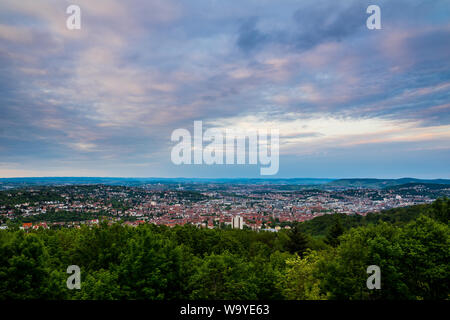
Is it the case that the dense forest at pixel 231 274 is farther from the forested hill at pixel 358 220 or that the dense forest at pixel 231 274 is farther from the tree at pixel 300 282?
the forested hill at pixel 358 220

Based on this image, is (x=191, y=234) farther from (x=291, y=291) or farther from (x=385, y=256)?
(x=385, y=256)

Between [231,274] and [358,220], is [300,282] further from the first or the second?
[358,220]

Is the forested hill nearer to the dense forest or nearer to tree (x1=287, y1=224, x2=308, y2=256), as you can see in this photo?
tree (x1=287, y1=224, x2=308, y2=256)

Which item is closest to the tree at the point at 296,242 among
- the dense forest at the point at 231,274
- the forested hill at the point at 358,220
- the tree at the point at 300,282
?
the dense forest at the point at 231,274

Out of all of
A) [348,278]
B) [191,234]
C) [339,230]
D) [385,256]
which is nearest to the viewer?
[348,278]

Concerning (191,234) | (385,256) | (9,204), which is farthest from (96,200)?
(385,256)

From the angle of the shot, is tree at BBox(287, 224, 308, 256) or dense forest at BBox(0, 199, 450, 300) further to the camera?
tree at BBox(287, 224, 308, 256)

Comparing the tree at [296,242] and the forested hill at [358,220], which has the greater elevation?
the tree at [296,242]

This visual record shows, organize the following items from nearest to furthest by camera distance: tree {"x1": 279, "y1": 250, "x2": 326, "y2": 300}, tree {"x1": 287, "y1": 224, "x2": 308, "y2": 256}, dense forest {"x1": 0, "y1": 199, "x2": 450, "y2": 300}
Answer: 1. dense forest {"x1": 0, "y1": 199, "x2": 450, "y2": 300}
2. tree {"x1": 279, "y1": 250, "x2": 326, "y2": 300}
3. tree {"x1": 287, "y1": 224, "x2": 308, "y2": 256}

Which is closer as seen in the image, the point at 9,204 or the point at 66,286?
the point at 66,286

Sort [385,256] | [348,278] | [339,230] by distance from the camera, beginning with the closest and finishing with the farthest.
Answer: [348,278] → [385,256] → [339,230]

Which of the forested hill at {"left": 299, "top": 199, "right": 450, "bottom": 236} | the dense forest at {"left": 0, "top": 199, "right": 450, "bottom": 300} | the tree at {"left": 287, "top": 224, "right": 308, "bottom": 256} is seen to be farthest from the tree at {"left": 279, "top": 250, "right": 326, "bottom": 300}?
the forested hill at {"left": 299, "top": 199, "right": 450, "bottom": 236}
